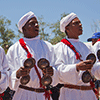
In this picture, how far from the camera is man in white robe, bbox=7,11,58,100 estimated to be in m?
3.59

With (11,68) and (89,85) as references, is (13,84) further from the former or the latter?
(89,85)

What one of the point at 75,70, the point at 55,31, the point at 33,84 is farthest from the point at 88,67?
the point at 55,31

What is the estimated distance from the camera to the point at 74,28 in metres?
4.24

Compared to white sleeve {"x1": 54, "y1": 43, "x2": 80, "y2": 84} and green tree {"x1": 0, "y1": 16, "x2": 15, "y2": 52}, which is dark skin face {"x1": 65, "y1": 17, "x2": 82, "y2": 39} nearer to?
white sleeve {"x1": 54, "y1": 43, "x2": 80, "y2": 84}

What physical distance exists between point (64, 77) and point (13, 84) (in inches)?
34.4

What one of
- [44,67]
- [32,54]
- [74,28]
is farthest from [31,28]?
[44,67]

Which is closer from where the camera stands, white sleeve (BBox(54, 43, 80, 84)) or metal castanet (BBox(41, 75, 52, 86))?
metal castanet (BBox(41, 75, 52, 86))

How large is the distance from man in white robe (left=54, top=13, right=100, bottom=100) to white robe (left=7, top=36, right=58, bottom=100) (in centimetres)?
18

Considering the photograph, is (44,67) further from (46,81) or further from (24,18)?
(24,18)

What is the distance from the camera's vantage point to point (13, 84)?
3.59 m

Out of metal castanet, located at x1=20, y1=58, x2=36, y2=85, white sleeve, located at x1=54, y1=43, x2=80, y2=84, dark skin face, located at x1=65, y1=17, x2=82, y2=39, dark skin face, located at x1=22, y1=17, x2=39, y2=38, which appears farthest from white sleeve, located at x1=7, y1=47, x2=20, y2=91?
dark skin face, located at x1=65, y1=17, x2=82, y2=39

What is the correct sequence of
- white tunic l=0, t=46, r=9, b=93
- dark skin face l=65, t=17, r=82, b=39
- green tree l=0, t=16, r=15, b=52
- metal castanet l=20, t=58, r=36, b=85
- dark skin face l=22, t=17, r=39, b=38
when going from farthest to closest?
green tree l=0, t=16, r=15, b=52
dark skin face l=65, t=17, r=82, b=39
dark skin face l=22, t=17, r=39, b=38
white tunic l=0, t=46, r=9, b=93
metal castanet l=20, t=58, r=36, b=85

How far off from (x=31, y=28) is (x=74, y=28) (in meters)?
0.83

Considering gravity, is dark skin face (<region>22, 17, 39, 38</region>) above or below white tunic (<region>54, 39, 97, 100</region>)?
above
